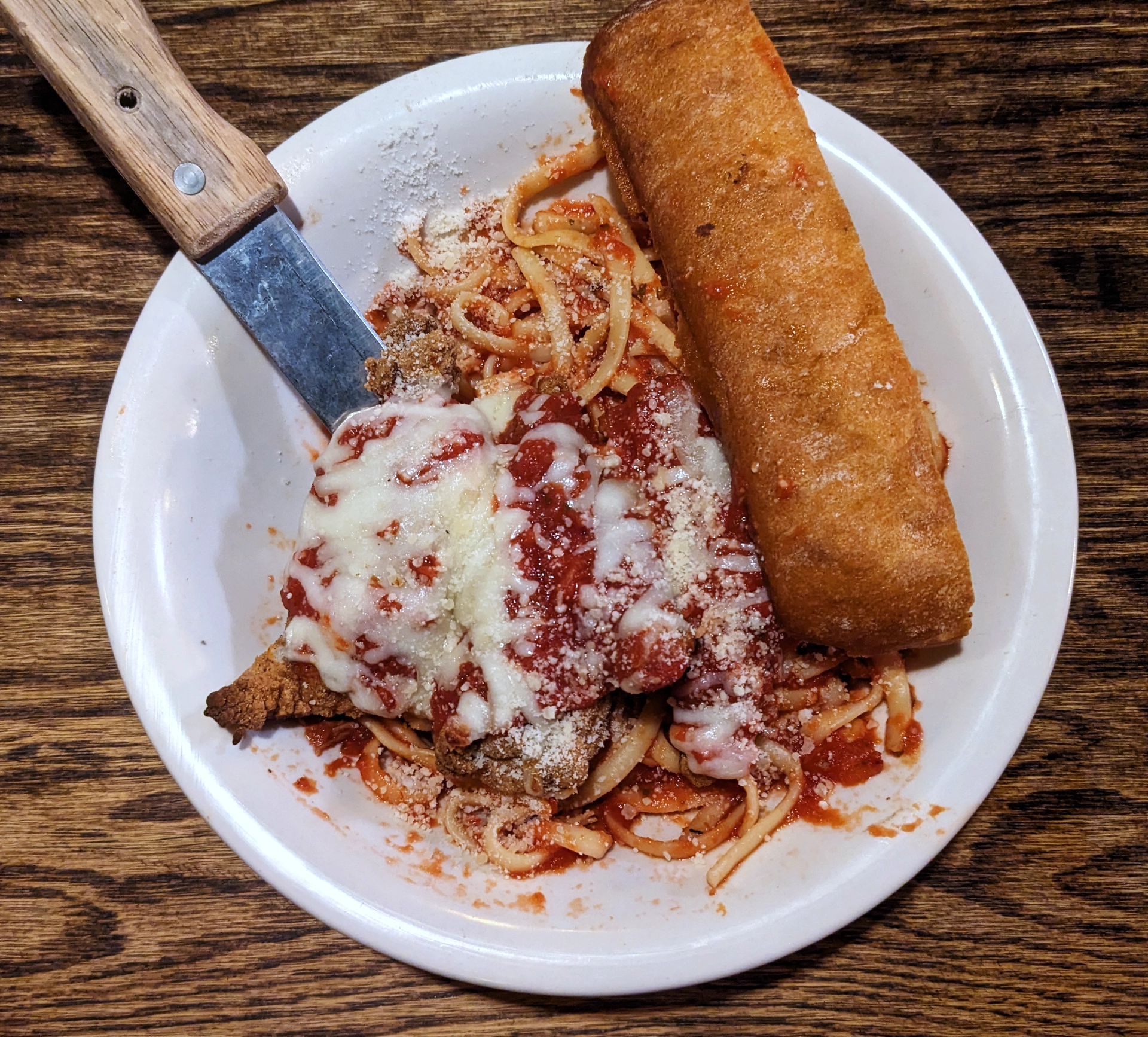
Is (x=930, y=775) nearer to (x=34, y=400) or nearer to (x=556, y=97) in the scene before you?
(x=556, y=97)

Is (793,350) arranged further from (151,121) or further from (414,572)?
(151,121)

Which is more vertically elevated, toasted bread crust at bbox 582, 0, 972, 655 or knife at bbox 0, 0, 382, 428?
knife at bbox 0, 0, 382, 428

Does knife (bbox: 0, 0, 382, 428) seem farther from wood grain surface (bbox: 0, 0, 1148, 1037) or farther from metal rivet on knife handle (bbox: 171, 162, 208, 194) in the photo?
wood grain surface (bbox: 0, 0, 1148, 1037)

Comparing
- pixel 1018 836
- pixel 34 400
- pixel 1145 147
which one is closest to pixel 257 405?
pixel 34 400

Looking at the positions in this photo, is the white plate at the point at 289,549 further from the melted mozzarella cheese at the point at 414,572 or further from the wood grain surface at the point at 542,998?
the wood grain surface at the point at 542,998

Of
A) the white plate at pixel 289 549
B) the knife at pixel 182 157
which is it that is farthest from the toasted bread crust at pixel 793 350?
the knife at pixel 182 157

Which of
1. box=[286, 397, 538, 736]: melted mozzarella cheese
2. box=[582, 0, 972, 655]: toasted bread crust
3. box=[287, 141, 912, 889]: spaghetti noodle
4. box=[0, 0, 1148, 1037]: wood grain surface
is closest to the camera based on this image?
box=[582, 0, 972, 655]: toasted bread crust

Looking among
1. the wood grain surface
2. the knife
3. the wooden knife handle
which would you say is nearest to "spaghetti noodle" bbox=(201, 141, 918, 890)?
the knife

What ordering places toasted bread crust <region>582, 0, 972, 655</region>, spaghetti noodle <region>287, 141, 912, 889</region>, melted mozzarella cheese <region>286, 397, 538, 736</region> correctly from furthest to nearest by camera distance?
spaghetti noodle <region>287, 141, 912, 889</region> → melted mozzarella cheese <region>286, 397, 538, 736</region> → toasted bread crust <region>582, 0, 972, 655</region>
